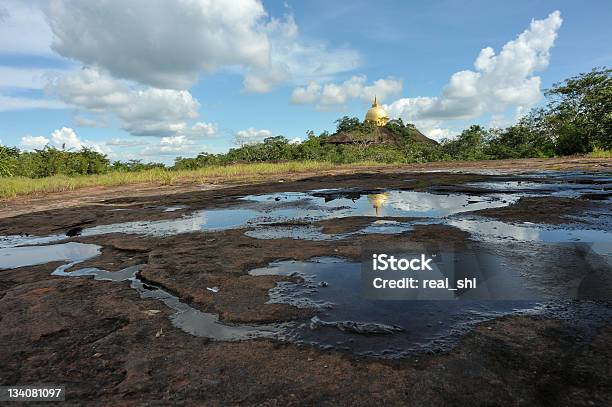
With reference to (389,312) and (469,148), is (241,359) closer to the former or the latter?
(389,312)

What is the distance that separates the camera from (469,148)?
3369 cm

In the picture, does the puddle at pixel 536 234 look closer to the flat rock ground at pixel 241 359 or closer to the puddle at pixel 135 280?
the flat rock ground at pixel 241 359

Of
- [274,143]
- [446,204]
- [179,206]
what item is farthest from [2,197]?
[274,143]

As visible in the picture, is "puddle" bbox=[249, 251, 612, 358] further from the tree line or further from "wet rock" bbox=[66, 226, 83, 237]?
the tree line

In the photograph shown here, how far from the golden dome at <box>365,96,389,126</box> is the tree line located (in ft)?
39.1

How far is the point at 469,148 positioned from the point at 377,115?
20.6 m

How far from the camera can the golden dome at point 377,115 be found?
166ft

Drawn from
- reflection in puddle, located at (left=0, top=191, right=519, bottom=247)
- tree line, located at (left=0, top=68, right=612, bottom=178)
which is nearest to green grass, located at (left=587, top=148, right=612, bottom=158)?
tree line, located at (left=0, top=68, right=612, bottom=178)

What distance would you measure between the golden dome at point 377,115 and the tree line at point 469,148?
470 inches

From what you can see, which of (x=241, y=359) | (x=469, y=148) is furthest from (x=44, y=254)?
(x=469, y=148)

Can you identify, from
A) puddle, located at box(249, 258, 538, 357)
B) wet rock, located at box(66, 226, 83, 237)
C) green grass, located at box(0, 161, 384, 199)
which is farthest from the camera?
green grass, located at box(0, 161, 384, 199)

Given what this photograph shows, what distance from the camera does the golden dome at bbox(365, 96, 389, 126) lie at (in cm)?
5046

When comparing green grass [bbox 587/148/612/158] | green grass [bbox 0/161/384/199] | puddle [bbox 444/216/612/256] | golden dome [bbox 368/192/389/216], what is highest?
green grass [bbox 587/148/612/158]

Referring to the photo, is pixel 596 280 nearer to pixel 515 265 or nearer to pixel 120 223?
pixel 515 265
